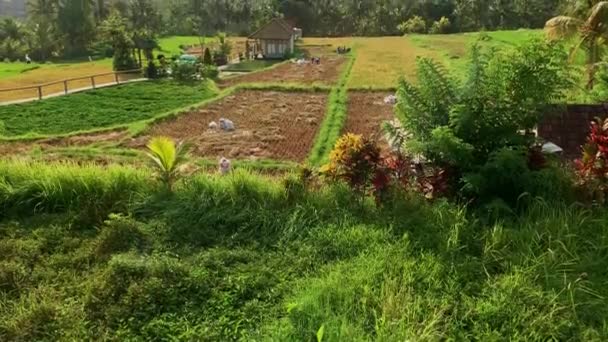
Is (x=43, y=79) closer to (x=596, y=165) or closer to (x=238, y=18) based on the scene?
(x=596, y=165)

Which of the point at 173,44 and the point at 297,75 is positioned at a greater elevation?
the point at 173,44

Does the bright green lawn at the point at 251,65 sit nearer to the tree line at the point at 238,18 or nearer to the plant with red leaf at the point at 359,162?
the tree line at the point at 238,18

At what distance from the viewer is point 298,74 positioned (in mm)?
24203

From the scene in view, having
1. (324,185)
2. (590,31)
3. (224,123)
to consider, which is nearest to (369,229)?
(324,185)

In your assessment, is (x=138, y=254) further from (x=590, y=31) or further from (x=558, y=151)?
(x=590, y=31)

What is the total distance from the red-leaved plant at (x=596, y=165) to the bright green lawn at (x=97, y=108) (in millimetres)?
12417

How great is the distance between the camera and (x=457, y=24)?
48406 mm

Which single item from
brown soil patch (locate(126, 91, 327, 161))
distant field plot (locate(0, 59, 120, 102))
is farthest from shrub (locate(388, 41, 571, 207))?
distant field plot (locate(0, 59, 120, 102))

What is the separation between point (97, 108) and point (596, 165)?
15275mm

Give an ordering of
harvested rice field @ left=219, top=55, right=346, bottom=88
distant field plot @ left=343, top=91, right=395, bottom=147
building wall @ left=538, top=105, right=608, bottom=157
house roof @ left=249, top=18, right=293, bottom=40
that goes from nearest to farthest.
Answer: building wall @ left=538, top=105, right=608, bottom=157
distant field plot @ left=343, top=91, right=395, bottom=147
harvested rice field @ left=219, top=55, right=346, bottom=88
house roof @ left=249, top=18, right=293, bottom=40

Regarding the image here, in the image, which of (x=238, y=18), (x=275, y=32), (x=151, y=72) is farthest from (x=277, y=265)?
(x=238, y=18)

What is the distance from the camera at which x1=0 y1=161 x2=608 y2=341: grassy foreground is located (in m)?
3.43

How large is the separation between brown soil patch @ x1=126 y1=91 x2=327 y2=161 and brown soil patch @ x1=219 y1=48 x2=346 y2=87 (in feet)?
11.7

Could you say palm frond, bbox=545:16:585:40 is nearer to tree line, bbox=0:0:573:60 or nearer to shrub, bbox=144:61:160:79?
shrub, bbox=144:61:160:79
